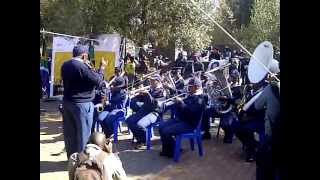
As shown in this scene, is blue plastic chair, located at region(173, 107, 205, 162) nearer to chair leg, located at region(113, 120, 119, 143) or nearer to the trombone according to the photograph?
chair leg, located at region(113, 120, 119, 143)

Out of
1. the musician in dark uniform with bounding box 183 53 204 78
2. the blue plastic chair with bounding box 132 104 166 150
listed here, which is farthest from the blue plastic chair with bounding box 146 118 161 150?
the musician in dark uniform with bounding box 183 53 204 78

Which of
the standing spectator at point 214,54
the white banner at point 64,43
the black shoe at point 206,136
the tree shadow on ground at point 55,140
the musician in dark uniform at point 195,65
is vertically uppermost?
the white banner at point 64,43

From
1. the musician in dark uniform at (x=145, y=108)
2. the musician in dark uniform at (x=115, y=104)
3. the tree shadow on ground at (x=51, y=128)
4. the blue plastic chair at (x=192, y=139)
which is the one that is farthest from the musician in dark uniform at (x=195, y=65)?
the tree shadow on ground at (x=51, y=128)

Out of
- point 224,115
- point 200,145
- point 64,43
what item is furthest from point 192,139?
point 64,43

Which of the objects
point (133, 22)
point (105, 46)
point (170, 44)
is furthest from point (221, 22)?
point (105, 46)

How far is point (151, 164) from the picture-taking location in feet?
11.1

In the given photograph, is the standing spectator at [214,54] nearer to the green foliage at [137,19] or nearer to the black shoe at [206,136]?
the green foliage at [137,19]

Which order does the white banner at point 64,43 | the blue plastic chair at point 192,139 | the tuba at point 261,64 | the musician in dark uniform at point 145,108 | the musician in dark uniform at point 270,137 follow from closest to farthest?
the musician in dark uniform at point 270,137
the tuba at point 261,64
the white banner at point 64,43
the blue plastic chair at point 192,139
the musician in dark uniform at point 145,108

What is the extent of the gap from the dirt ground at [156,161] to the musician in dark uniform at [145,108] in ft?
0.59

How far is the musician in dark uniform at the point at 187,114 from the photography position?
3428 millimetres

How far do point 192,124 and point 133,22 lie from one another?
87 centimetres

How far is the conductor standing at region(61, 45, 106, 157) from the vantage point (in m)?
3.18

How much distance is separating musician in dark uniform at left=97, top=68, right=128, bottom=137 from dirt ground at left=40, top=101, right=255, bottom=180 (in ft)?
0.48
